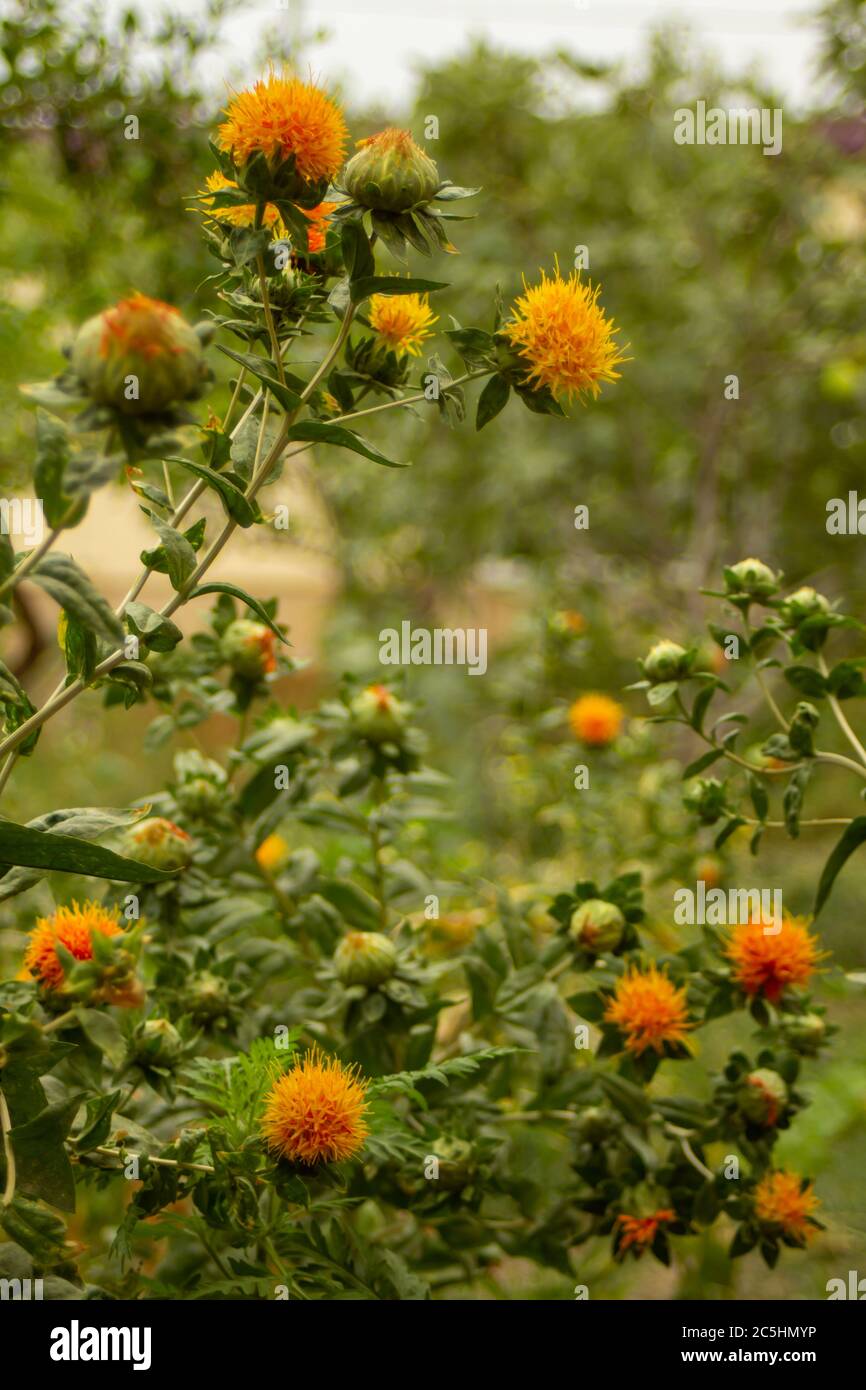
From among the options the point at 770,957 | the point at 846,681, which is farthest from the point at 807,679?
the point at 770,957

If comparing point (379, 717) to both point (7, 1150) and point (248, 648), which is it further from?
point (7, 1150)

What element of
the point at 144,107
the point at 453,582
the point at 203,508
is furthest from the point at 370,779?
the point at 453,582

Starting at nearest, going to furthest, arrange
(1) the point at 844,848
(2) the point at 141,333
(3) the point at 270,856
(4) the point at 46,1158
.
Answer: (2) the point at 141,333, (4) the point at 46,1158, (1) the point at 844,848, (3) the point at 270,856

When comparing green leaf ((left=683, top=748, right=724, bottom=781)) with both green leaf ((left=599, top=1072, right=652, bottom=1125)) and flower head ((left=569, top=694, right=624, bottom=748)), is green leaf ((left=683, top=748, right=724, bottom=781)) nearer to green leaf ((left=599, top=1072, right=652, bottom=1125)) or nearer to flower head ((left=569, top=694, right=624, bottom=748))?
green leaf ((left=599, top=1072, right=652, bottom=1125))

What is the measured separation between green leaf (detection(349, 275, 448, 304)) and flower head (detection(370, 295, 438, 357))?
0.12 feet

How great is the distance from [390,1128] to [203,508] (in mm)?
1452

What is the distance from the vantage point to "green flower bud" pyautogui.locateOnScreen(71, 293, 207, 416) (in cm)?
33

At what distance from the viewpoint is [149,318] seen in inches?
12.8

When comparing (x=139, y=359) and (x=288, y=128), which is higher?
(x=288, y=128)

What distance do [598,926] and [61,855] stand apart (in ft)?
0.91

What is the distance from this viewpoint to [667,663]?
23.4 inches

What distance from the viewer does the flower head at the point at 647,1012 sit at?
22.9 inches

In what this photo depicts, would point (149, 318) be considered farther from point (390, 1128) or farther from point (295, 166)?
point (390, 1128)

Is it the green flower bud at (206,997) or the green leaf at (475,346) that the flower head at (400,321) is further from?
the green flower bud at (206,997)
